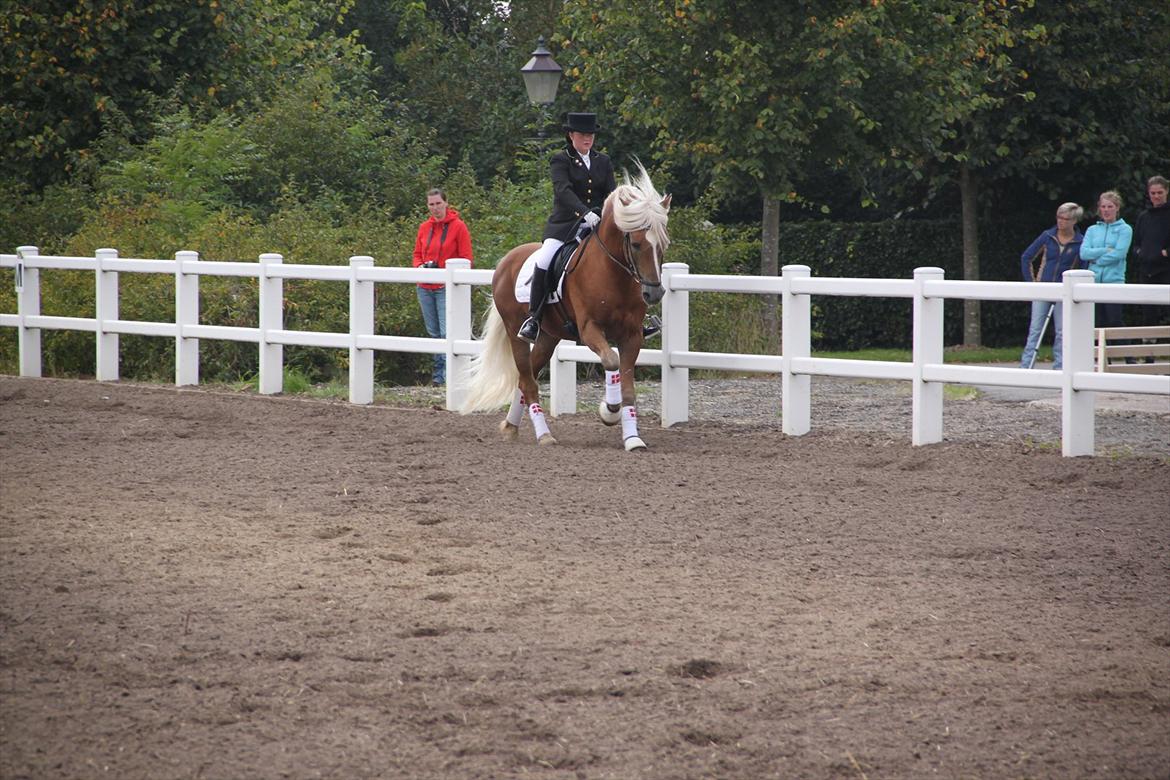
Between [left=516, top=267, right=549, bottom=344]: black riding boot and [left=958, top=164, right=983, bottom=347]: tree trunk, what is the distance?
14.5 meters

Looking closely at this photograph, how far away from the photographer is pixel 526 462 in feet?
34.0

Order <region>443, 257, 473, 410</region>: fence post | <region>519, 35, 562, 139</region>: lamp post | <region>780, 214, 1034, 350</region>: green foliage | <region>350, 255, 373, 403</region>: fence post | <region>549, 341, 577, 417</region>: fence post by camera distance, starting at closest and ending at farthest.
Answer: <region>549, 341, 577, 417</region>: fence post < <region>443, 257, 473, 410</region>: fence post < <region>350, 255, 373, 403</region>: fence post < <region>519, 35, 562, 139</region>: lamp post < <region>780, 214, 1034, 350</region>: green foliage

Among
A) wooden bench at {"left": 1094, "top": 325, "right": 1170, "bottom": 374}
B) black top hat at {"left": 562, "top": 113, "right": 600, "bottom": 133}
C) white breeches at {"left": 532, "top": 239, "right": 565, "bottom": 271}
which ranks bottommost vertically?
wooden bench at {"left": 1094, "top": 325, "right": 1170, "bottom": 374}

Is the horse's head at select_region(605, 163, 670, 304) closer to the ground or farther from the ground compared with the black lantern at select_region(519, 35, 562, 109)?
closer to the ground

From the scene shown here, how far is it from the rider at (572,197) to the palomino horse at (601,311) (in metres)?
0.19

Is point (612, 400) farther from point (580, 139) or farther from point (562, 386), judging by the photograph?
point (562, 386)

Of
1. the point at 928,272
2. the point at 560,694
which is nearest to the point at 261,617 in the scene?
the point at 560,694

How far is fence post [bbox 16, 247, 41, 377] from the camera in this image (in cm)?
1709

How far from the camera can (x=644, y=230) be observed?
1055 cm

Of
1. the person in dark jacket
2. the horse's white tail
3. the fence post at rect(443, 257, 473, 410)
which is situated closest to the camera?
the horse's white tail

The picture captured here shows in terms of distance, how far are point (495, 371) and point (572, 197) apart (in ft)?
5.53

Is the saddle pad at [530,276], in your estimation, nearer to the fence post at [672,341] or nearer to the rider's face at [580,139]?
the rider's face at [580,139]

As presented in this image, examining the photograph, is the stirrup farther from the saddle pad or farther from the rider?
the saddle pad

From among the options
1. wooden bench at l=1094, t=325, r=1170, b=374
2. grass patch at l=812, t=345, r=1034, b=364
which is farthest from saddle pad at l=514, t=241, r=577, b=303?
grass patch at l=812, t=345, r=1034, b=364
